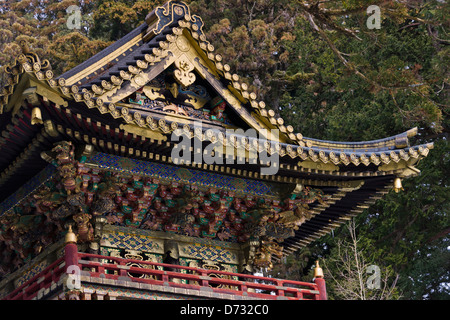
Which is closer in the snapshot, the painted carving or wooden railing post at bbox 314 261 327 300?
the painted carving

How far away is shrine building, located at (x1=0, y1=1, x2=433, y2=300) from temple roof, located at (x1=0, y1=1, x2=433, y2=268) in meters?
0.02

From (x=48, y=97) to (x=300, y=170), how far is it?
4.42 metres

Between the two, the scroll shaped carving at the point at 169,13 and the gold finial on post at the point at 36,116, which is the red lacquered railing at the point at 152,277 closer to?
the gold finial on post at the point at 36,116

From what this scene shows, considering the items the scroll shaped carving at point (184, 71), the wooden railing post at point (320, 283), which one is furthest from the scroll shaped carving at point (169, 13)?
the wooden railing post at point (320, 283)

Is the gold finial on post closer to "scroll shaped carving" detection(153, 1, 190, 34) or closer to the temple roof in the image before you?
the temple roof

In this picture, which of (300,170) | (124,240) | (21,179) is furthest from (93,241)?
(300,170)

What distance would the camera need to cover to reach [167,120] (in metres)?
12.1

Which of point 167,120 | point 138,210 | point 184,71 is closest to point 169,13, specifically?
point 184,71

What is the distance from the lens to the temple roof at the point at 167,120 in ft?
37.6

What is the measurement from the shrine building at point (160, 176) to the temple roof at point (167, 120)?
2 cm

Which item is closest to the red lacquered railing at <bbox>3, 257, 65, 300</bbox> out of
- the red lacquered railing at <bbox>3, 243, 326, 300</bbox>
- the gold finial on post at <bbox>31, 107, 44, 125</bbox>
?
the red lacquered railing at <bbox>3, 243, 326, 300</bbox>

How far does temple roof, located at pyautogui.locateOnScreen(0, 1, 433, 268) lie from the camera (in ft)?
37.6

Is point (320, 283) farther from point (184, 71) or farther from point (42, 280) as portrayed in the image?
point (42, 280)

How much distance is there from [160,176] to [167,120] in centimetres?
110
